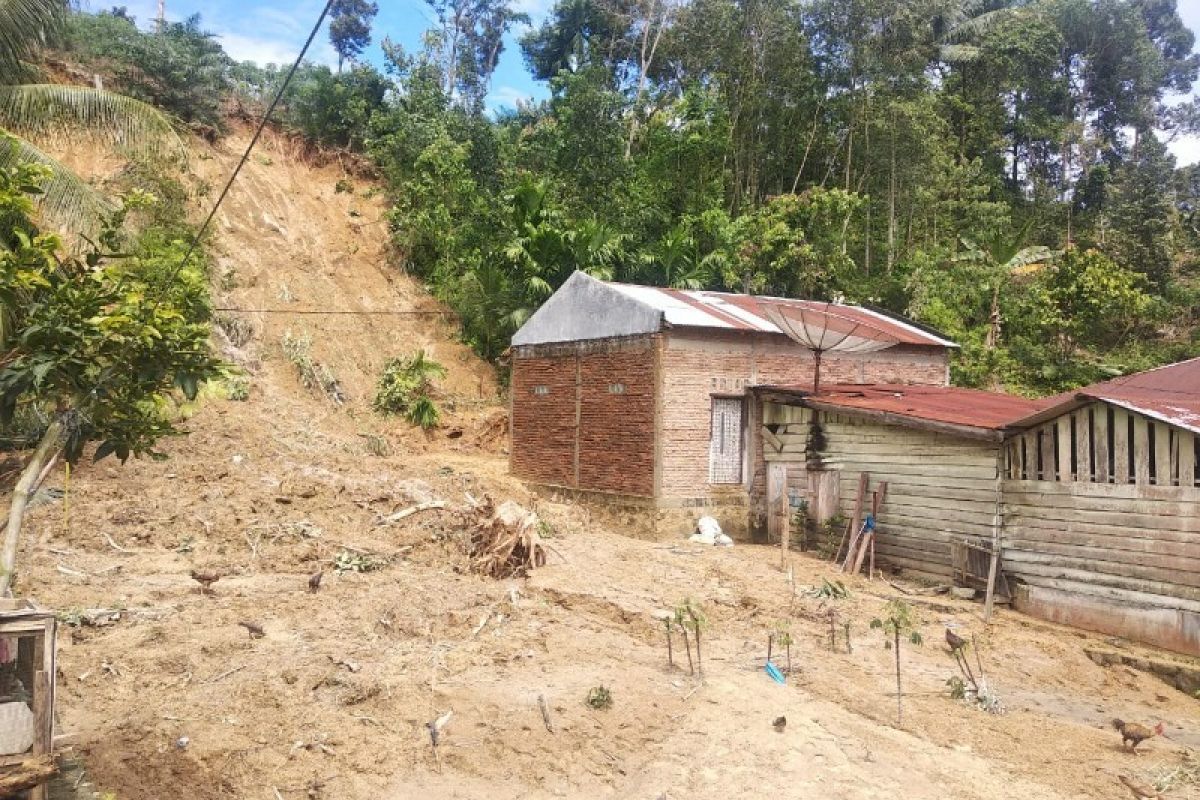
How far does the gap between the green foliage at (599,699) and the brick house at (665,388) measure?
794 cm

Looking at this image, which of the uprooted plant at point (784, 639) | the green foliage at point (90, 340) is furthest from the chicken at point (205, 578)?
the uprooted plant at point (784, 639)

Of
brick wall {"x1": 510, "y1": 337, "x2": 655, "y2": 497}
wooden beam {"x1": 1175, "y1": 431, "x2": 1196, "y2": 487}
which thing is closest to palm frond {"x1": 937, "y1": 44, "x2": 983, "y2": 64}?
brick wall {"x1": 510, "y1": 337, "x2": 655, "y2": 497}

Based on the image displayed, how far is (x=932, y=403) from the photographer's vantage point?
1365 cm

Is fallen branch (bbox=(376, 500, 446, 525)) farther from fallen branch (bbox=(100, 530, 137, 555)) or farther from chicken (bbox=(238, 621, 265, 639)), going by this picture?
chicken (bbox=(238, 621, 265, 639))

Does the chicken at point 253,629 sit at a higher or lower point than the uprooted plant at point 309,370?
lower

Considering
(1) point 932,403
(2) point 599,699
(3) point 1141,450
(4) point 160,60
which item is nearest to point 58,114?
(2) point 599,699

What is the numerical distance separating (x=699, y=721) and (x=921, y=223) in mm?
27645

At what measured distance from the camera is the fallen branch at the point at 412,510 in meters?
13.6

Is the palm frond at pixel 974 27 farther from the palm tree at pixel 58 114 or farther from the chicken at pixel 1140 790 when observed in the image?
the chicken at pixel 1140 790

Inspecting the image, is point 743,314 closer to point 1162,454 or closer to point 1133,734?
point 1162,454

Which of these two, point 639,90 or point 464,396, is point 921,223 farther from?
point 464,396

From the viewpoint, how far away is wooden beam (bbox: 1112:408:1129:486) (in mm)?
9781

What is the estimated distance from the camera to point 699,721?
706 centimetres

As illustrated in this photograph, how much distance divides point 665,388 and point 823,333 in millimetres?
2949
